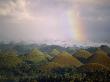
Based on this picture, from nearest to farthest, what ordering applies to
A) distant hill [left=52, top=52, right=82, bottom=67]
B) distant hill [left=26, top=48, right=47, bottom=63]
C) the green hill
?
the green hill < distant hill [left=52, top=52, right=82, bottom=67] < distant hill [left=26, top=48, right=47, bottom=63]

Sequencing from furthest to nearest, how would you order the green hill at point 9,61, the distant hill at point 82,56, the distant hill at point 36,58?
the distant hill at point 36,58, the distant hill at point 82,56, the green hill at point 9,61

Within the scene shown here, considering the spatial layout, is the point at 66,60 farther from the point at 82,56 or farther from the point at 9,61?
the point at 9,61

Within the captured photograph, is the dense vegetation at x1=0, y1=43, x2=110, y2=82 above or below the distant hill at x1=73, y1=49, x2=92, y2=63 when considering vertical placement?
below

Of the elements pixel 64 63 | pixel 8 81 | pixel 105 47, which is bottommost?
pixel 8 81

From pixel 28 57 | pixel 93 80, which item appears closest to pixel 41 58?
pixel 28 57

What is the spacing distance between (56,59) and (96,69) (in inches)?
1484

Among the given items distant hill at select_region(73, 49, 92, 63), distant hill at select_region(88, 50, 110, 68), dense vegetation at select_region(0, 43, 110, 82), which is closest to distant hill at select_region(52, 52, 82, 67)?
dense vegetation at select_region(0, 43, 110, 82)

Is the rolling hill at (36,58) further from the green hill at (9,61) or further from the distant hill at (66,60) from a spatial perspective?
the green hill at (9,61)

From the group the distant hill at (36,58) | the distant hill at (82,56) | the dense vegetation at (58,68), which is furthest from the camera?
the distant hill at (36,58)

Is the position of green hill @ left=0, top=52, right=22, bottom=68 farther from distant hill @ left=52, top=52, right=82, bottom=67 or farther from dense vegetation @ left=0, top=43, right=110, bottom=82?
distant hill @ left=52, top=52, right=82, bottom=67

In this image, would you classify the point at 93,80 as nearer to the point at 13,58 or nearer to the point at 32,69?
the point at 32,69

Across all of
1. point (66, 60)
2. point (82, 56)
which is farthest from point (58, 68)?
point (82, 56)

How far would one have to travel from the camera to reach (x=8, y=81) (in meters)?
93.6

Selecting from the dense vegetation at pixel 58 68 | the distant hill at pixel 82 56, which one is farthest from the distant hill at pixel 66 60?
the distant hill at pixel 82 56
